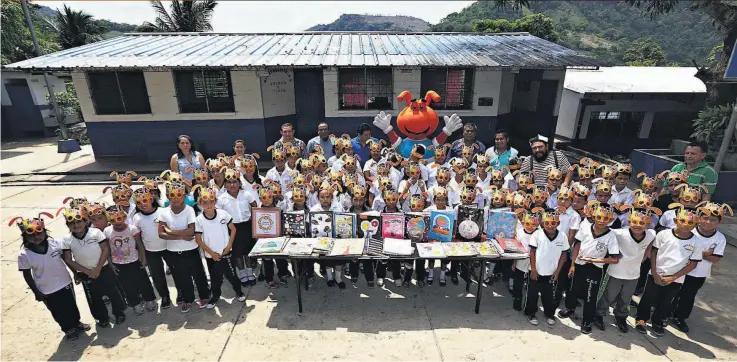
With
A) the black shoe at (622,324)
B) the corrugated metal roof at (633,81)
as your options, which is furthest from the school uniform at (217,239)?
the corrugated metal roof at (633,81)

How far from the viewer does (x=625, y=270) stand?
186 inches

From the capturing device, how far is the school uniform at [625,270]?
15.3 feet

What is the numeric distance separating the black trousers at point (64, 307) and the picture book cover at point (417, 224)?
15.4ft

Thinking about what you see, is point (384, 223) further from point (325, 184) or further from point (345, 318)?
point (345, 318)

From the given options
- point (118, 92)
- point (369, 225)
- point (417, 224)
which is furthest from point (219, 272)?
point (118, 92)

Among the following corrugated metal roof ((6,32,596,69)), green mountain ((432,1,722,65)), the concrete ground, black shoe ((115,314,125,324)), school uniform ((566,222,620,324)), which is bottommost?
the concrete ground

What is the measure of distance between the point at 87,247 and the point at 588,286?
21.9 feet

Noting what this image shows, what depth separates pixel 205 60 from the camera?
11.7 meters

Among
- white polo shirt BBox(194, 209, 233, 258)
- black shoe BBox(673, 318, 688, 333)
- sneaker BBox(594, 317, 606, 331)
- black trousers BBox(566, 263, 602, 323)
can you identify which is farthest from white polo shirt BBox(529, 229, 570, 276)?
white polo shirt BBox(194, 209, 233, 258)

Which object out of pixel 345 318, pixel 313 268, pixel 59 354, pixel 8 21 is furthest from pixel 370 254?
pixel 8 21

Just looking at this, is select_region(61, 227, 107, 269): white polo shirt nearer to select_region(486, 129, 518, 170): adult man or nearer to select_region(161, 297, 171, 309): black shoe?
select_region(161, 297, 171, 309): black shoe

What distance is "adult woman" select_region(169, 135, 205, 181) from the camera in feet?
23.1

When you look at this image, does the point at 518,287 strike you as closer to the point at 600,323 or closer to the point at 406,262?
the point at 600,323

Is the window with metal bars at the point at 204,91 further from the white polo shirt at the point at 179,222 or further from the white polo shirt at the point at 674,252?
the white polo shirt at the point at 674,252
